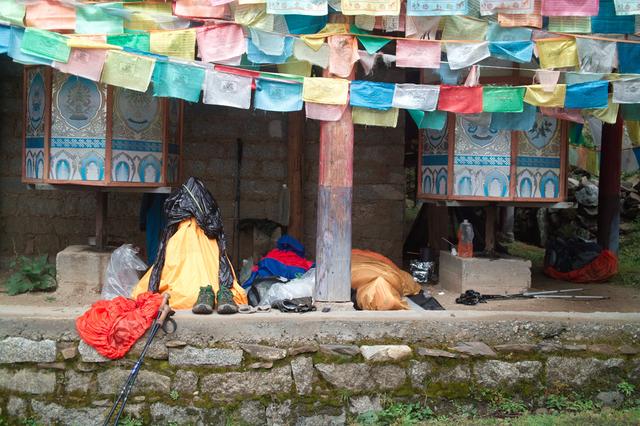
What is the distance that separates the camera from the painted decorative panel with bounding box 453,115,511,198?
7.45 metres

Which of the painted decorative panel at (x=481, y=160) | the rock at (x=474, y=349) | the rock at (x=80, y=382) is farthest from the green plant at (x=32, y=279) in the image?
the painted decorative panel at (x=481, y=160)

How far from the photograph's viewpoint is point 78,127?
277 inches

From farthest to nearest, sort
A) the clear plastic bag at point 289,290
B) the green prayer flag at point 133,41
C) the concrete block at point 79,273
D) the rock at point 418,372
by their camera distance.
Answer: the concrete block at point 79,273 → the clear plastic bag at point 289,290 → the green prayer flag at point 133,41 → the rock at point 418,372

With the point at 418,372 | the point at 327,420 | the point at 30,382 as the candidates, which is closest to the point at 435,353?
the point at 418,372

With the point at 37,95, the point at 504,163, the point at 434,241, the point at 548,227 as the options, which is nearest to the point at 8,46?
the point at 37,95

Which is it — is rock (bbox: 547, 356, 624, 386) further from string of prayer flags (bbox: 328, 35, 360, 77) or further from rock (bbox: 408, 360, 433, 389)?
string of prayer flags (bbox: 328, 35, 360, 77)

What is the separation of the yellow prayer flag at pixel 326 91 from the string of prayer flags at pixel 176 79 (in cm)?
95

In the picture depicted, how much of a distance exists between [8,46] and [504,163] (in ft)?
15.8

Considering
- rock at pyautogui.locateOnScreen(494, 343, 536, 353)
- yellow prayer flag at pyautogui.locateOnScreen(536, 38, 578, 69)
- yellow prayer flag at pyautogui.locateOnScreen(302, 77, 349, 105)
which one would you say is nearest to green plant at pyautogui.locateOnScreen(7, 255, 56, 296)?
yellow prayer flag at pyautogui.locateOnScreen(302, 77, 349, 105)

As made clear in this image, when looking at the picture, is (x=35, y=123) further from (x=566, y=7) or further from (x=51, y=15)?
(x=566, y=7)

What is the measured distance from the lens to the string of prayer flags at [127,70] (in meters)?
6.16

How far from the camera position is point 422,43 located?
21.3 ft

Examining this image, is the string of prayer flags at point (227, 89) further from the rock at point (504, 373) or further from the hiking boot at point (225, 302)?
the rock at point (504, 373)

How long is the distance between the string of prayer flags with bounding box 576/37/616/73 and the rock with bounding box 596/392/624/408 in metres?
2.91
